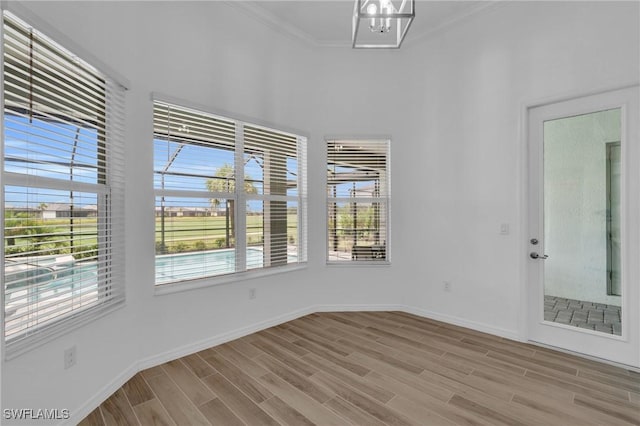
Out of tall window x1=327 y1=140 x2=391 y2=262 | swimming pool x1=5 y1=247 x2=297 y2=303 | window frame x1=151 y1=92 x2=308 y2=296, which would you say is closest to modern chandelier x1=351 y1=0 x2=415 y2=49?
window frame x1=151 y1=92 x2=308 y2=296

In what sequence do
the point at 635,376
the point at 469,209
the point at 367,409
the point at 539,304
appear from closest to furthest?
the point at 367,409 < the point at 635,376 < the point at 539,304 < the point at 469,209

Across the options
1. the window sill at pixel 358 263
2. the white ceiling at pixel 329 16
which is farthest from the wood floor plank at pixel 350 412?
the white ceiling at pixel 329 16

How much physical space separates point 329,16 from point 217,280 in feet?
10.2

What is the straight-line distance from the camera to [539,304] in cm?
298

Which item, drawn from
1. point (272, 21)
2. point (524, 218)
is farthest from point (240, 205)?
point (524, 218)

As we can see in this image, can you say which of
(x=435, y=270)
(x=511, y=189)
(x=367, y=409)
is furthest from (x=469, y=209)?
(x=367, y=409)

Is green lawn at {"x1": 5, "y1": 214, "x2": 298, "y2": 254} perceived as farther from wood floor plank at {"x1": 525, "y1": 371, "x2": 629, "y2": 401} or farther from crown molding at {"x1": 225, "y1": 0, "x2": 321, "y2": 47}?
wood floor plank at {"x1": 525, "y1": 371, "x2": 629, "y2": 401}

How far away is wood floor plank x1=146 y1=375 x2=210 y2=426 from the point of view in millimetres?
1895

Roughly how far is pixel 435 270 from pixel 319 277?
→ 1.44m

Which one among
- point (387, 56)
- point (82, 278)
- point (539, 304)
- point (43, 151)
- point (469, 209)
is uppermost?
point (387, 56)

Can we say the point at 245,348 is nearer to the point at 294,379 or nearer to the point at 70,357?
the point at 294,379

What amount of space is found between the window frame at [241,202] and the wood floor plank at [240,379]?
2.23 ft

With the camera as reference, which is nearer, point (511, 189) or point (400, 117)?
point (511, 189)

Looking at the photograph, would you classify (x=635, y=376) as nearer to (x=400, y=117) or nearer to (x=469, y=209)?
(x=469, y=209)
